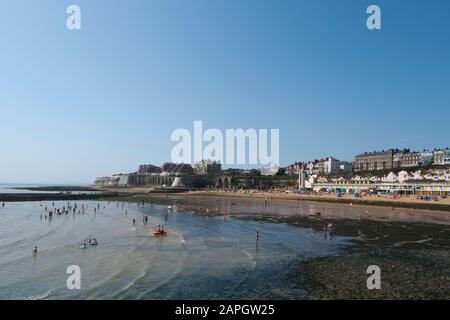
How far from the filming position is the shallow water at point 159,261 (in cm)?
1861

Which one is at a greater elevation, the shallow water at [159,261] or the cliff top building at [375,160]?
the cliff top building at [375,160]

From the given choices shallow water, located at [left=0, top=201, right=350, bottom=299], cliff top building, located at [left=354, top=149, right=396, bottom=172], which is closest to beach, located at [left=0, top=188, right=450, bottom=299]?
shallow water, located at [left=0, top=201, right=350, bottom=299]

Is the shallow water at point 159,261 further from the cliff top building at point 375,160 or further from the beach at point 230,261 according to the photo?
the cliff top building at point 375,160

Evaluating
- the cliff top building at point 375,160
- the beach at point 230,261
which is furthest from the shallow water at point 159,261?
the cliff top building at point 375,160

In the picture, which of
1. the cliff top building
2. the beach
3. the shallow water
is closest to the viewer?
the beach

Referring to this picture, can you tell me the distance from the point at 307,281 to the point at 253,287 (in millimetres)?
3050

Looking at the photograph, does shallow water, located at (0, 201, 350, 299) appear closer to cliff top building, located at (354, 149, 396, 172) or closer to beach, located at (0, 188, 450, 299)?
beach, located at (0, 188, 450, 299)

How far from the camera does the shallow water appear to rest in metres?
18.6

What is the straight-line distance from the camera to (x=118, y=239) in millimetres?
35125

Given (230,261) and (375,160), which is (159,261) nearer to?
(230,261)

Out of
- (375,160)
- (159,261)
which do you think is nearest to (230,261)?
(159,261)
